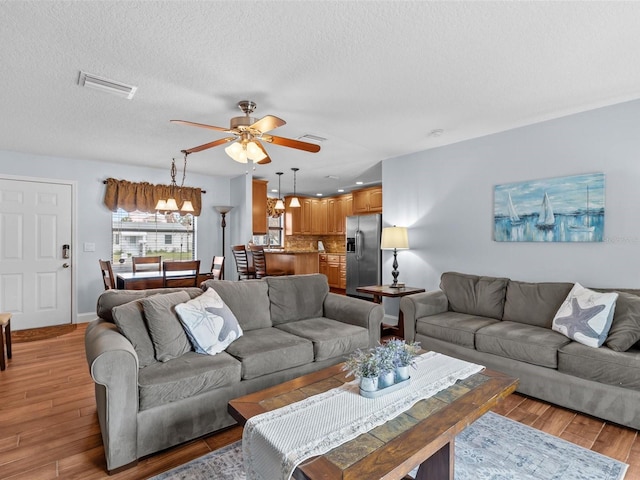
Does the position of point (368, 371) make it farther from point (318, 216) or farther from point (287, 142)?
point (318, 216)

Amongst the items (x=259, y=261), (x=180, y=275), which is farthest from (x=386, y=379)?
(x=259, y=261)

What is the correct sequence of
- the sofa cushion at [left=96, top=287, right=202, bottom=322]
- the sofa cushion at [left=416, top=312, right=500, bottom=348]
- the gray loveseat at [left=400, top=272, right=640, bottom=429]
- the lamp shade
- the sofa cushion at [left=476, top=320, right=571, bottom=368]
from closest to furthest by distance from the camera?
the gray loveseat at [left=400, top=272, right=640, bottom=429] → the sofa cushion at [left=96, top=287, right=202, bottom=322] → the sofa cushion at [left=476, top=320, right=571, bottom=368] → the sofa cushion at [left=416, top=312, right=500, bottom=348] → the lamp shade

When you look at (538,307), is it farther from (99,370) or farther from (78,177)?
(78,177)

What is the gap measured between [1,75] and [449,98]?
3.48m

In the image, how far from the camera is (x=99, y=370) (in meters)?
1.82

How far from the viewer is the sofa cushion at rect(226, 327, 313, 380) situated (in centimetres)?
239

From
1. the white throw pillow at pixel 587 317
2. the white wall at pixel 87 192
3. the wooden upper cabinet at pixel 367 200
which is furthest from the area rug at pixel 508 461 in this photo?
the wooden upper cabinet at pixel 367 200

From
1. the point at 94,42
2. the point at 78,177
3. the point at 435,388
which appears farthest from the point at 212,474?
the point at 78,177

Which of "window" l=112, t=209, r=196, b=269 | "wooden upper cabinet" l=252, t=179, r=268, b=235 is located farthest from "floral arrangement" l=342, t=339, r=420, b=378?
"window" l=112, t=209, r=196, b=269

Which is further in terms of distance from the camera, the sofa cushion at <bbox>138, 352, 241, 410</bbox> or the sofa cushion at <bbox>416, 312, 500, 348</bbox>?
the sofa cushion at <bbox>416, 312, 500, 348</bbox>

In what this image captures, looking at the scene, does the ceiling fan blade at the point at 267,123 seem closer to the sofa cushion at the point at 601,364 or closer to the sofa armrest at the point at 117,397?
the sofa armrest at the point at 117,397

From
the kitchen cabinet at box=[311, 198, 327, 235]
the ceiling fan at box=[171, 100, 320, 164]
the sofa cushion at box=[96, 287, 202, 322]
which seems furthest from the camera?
the kitchen cabinet at box=[311, 198, 327, 235]

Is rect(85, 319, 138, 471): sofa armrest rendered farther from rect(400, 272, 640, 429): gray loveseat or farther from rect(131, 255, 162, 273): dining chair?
rect(131, 255, 162, 273): dining chair

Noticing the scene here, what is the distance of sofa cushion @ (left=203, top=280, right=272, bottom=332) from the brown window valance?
285cm
